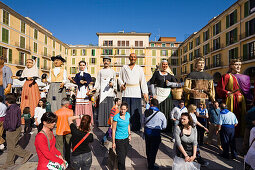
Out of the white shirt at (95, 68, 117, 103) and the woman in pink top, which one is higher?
the white shirt at (95, 68, 117, 103)

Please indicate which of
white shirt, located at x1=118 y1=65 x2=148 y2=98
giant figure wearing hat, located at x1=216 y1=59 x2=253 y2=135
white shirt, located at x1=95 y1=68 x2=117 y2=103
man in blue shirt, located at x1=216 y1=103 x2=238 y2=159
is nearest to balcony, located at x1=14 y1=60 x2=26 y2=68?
white shirt, located at x1=95 y1=68 x2=117 y2=103

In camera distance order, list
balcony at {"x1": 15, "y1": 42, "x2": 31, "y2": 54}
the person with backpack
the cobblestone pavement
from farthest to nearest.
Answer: balcony at {"x1": 15, "y1": 42, "x2": 31, "y2": 54} → the cobblestone pavement → the person with backpack

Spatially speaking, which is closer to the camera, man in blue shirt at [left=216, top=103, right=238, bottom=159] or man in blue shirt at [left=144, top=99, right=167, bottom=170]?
man in blue shirt at [left=144, top=99, right=167, bottom=170]

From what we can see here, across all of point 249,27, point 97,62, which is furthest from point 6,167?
point 97,62

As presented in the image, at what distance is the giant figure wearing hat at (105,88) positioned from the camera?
5648mm

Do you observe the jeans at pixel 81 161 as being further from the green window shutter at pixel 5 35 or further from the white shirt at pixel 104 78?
the green window shutter at pixel 5 35

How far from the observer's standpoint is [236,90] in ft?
17.2

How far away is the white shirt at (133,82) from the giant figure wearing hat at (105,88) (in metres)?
0.86

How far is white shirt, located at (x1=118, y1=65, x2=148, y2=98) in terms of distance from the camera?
13.5 feet

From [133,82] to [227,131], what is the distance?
302cm

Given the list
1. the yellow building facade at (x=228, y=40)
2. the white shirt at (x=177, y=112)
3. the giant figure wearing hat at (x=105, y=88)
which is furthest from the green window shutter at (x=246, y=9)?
the giant figure wearing hat at (x=105, y=88)

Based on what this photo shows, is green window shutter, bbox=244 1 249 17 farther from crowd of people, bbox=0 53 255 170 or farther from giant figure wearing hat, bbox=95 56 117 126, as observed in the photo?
giant figure wearing hat, bbox=95 56 117 126

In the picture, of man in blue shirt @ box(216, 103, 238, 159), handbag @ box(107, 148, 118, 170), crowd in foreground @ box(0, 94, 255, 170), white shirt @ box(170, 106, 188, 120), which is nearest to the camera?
crowd in foreground @ box(0, 94, 255, 170)

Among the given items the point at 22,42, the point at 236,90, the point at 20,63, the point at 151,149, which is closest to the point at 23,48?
the point at 22,42
